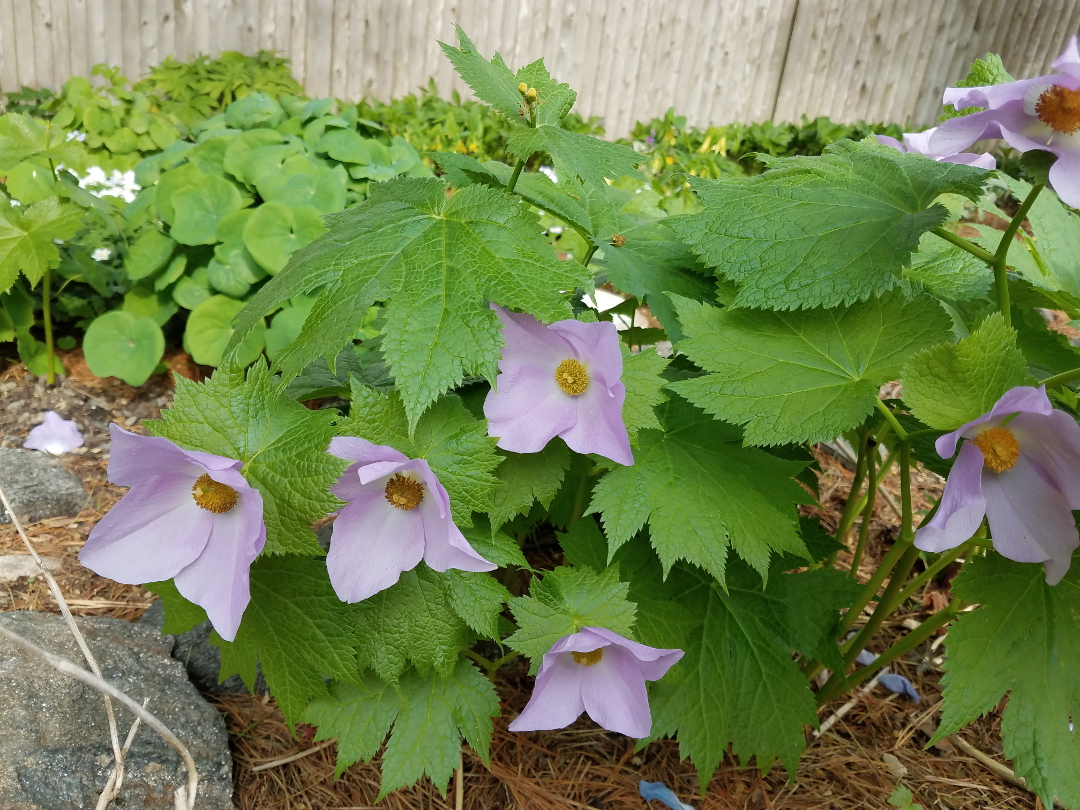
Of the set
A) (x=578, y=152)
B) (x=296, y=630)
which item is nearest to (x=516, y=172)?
(x=578, y=152)

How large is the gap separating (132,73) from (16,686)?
5.30 meters

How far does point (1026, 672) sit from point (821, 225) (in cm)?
62

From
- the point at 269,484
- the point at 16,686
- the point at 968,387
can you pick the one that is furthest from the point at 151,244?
the point at 968,387

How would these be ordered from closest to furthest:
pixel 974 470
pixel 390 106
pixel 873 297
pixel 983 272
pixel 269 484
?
pixel 974 470 < pixel 269 484 < pixel 873 297 < pixel 983 272 < pixel 390 106

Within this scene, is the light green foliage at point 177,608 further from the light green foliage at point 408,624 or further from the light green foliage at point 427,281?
the light green foliage at point 427,281

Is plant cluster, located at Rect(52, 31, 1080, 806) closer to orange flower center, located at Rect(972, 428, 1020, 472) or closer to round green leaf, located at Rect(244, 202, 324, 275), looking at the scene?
orange flower center, located at Rect(972, 428, 1020, 472)

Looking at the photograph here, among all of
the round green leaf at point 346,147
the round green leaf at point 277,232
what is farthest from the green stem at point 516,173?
the round green leaf at point 346,147

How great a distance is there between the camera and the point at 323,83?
18.4ft

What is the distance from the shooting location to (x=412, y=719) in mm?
1139

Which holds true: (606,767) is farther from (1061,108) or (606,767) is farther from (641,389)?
(1061,108)

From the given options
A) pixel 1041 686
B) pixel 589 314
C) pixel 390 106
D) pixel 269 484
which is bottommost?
pixel 390 106

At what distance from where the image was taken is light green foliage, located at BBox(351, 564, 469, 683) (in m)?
1.03

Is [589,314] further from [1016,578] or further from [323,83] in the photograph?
[323,83]

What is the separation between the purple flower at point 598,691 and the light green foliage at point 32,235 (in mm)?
1854
